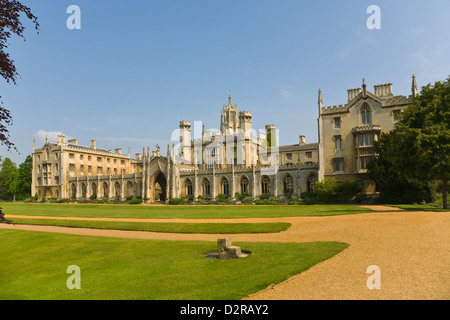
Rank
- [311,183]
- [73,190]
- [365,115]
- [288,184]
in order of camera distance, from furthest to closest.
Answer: [73,190], [288,184], [311,183], [365,115]

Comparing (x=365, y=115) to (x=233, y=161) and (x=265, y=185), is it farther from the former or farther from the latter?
(x=233, y=161)

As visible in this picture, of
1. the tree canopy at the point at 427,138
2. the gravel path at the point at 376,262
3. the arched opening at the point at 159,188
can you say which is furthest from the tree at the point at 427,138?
the arched opening at the point at 159,188

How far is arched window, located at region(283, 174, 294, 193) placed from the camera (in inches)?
1973

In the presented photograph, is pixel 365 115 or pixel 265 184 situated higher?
pixel 365 115

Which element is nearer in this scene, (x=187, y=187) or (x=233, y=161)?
→ (x=187, y=187)

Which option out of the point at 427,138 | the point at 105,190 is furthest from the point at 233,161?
the point at 427,138

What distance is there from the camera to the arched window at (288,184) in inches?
1973

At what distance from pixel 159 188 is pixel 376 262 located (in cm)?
6430

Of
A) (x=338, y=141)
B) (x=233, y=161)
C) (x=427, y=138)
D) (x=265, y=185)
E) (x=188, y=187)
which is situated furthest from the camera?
(x=233, y=161)

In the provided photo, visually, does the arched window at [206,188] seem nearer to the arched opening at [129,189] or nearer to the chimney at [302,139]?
the arched opening at [129,189]

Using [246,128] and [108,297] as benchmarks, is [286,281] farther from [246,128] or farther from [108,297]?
[246,128]

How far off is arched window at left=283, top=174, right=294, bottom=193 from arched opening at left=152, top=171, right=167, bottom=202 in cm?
2272

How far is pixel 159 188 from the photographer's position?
2813 inches

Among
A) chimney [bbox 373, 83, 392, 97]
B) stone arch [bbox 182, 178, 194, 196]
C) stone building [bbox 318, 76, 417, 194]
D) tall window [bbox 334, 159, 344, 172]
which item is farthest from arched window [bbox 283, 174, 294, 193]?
stone arch [bbox 182, 178, 194, 196]
